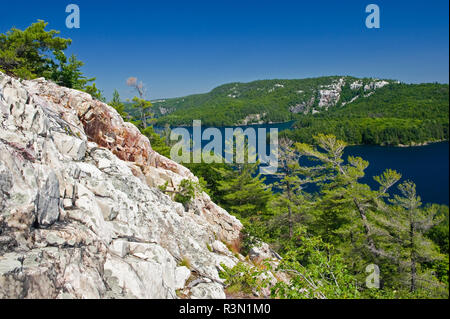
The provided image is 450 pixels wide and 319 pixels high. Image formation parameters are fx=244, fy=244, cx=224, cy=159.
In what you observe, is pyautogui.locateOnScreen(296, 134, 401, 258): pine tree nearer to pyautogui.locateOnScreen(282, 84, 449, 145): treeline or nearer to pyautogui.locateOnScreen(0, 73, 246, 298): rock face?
pyautogui.locateOnScreen(0, 73, 246, 298): rock face

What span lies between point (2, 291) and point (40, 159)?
3.94m

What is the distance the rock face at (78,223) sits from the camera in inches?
199

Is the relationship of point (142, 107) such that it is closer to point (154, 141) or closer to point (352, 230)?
point (154, 141)

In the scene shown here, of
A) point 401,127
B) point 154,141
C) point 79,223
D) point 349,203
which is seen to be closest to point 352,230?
point 349,203

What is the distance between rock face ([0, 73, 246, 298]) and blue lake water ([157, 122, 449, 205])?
155 ft

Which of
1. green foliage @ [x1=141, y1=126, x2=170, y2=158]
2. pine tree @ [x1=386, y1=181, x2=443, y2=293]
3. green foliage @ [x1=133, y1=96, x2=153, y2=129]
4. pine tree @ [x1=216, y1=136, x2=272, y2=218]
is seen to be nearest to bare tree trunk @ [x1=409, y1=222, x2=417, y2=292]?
pine tree @ [x1=386, y1=181, x2=443, y2=293]

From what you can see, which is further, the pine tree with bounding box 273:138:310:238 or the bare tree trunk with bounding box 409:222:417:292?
the pine tree with bounding box 273:138:310:238

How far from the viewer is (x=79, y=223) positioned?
670cm

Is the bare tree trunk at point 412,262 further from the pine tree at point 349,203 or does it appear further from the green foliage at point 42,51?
the green foliage at point 42,51

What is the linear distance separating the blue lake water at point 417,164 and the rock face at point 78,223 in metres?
47.3

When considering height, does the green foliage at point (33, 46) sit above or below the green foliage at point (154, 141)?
above

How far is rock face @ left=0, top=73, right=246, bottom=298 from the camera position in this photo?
5062mm

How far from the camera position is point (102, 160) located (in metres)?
10.0

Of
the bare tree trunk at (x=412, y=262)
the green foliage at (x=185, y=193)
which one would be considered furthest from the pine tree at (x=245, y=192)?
the bare tree trunk at (x=412, y=262)
